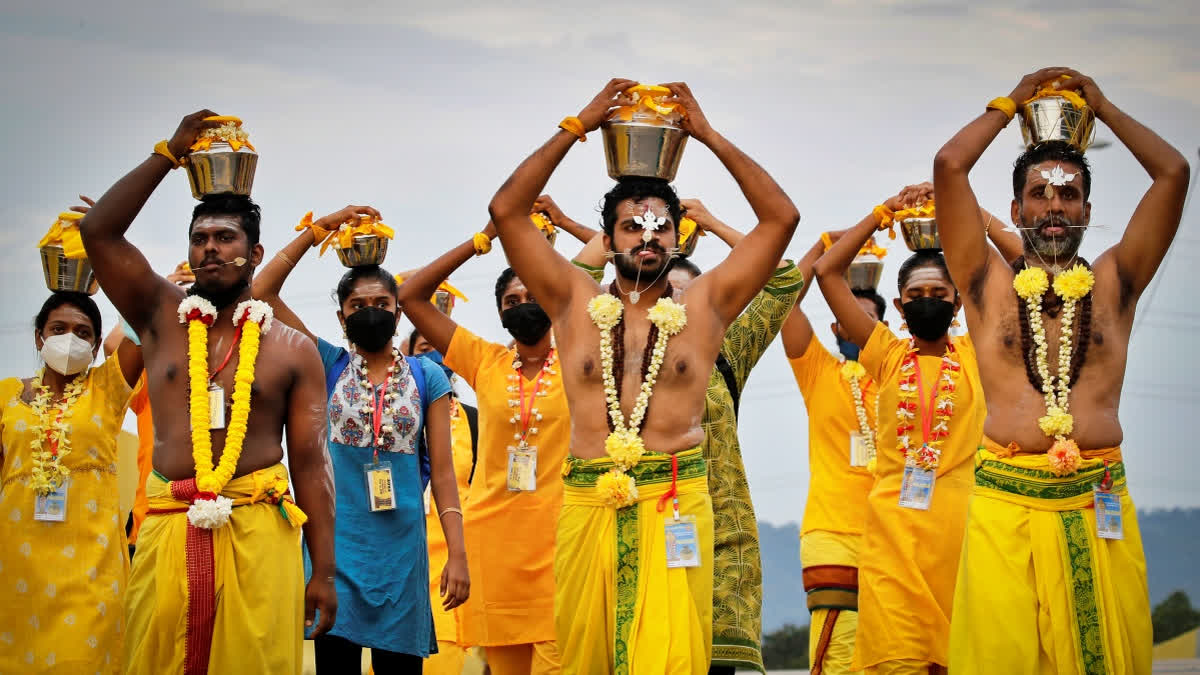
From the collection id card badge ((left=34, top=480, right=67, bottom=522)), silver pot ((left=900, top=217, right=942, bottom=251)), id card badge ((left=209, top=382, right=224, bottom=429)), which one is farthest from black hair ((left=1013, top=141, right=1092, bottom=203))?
id card badge ((left=34, top=480, right=67, bottom=522))

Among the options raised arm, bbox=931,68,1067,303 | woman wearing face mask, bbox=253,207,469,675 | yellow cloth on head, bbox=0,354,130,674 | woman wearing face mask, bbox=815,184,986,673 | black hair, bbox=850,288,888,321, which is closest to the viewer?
raised arm, bbox=931,68,1067,303

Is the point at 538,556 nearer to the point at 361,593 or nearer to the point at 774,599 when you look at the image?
the point at 361,593

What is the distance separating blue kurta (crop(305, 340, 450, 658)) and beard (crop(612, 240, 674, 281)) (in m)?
1.85

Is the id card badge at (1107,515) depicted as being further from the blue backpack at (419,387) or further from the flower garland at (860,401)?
the blue backpack at (419,387)

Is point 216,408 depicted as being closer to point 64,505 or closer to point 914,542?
point 64,505

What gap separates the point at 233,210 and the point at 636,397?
1736 mm

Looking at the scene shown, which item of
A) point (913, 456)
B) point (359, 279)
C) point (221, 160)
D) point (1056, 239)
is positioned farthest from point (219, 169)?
point (913, 456)

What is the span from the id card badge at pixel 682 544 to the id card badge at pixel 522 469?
6.71ft

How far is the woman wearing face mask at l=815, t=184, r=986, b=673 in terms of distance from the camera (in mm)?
7047

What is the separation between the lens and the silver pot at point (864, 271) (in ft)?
28.1

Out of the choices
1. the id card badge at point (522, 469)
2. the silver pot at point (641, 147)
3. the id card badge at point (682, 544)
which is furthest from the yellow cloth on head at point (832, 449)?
the id card badge at point (682, 544)

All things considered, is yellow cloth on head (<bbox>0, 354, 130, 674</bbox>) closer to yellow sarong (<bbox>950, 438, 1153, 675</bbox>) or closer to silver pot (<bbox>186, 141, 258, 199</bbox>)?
silver pot (<bbox>186, 141, 258, 199</bbox>)

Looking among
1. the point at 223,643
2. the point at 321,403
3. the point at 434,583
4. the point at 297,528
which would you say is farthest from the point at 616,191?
the point at 434,583

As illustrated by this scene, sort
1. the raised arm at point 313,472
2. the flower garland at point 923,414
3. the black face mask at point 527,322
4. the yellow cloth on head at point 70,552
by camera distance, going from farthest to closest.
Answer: the black face mask at point 527,322 < the flower garland at point 923,414 < the yellow cloth on head at point 70,552 < the raised arm at point 313,472
